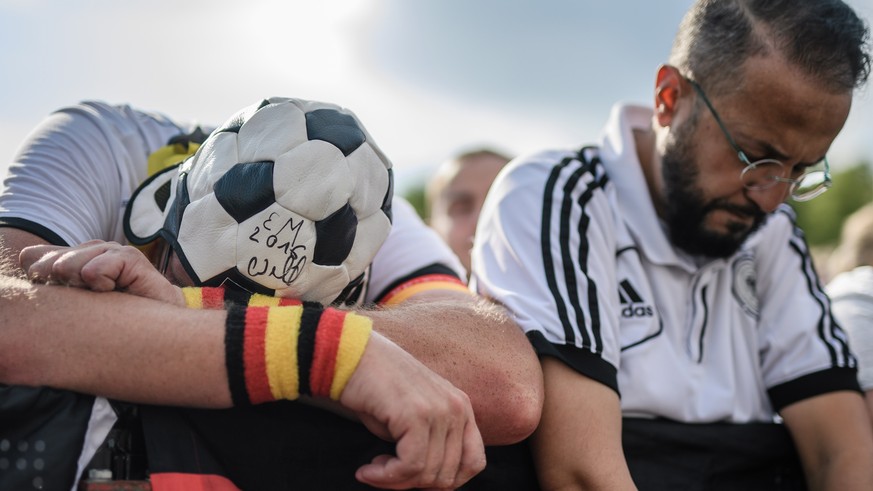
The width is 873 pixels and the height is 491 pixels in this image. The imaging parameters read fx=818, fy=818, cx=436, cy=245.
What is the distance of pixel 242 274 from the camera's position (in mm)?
1724

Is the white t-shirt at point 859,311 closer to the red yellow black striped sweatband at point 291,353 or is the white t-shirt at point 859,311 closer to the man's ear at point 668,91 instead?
the man's ear at point 668,91

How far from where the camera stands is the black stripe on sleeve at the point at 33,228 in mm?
1885

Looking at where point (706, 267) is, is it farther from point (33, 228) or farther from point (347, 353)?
point (33, 228)

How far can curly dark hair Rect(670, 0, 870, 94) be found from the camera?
2.43 m

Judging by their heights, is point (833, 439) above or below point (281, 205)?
below

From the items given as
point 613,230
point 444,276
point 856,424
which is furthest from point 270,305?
point 856,424

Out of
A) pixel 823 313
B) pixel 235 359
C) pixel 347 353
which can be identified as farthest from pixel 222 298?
pixel 823 313

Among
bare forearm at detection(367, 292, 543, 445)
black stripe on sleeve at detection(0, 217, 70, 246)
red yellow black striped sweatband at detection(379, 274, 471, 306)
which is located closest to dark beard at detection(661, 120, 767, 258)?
red yellow black striped sweatband at detection(379, 274, 471, 306)

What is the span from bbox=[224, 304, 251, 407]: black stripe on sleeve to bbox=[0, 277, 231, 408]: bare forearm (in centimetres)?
1

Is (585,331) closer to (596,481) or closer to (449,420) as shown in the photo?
(596,481)

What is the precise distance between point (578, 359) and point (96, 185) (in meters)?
1.37

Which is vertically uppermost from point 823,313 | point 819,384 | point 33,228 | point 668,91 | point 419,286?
point 668,91

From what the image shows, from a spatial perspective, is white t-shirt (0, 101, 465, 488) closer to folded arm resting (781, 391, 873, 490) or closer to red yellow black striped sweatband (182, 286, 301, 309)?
red yellow black striped sweatband (182, 286, 301, 309)

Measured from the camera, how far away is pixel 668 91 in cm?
271
